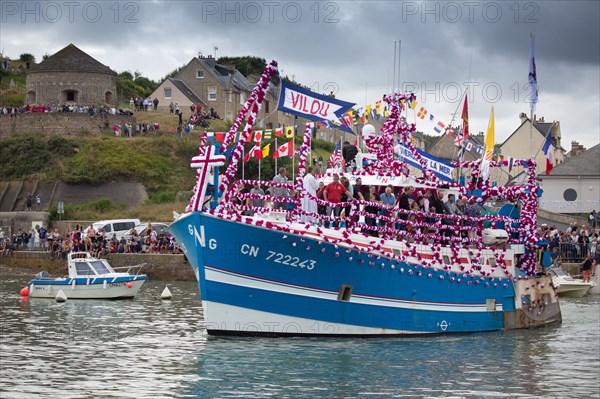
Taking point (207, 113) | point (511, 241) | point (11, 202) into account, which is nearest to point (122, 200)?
point (11, 202)

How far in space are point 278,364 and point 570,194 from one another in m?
50.7

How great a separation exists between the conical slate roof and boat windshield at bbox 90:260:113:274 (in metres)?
49.6

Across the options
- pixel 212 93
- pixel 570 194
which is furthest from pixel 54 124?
pixel 570 194

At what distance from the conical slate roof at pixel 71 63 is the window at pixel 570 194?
1564 inches

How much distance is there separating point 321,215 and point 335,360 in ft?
12.1

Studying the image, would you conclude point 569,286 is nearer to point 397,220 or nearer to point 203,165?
point 397,220

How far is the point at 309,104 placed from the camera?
24.8 metres

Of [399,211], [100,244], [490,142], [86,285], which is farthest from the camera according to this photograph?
[100,244]

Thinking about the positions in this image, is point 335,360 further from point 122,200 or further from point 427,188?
point 122,200

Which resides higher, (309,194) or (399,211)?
(309,194)

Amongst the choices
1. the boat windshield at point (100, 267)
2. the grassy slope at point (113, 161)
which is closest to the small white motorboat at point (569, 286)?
the boat windshield at point (100, 267)

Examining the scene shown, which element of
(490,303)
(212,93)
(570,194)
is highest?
(212,93)

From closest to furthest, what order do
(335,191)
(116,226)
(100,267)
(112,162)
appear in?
(335,191) < (100,267) < (116,226) < (112,162)

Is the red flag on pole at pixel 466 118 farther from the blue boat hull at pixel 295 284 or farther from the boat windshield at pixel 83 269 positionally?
the boat windshield at pixel 83 269
